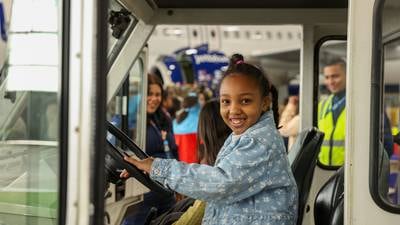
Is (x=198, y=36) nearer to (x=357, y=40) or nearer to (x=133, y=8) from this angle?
(x=133, y=8)

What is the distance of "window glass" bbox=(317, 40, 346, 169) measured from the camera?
11.9 ft

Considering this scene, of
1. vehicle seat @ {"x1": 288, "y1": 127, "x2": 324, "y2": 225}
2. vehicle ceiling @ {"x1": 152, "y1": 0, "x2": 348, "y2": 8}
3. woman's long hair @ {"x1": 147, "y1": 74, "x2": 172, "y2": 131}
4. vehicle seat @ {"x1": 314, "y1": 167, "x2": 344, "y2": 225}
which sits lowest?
vehicle seat @ {"x1": 314, "y1": 167, "x2": 344, "y2": 225}

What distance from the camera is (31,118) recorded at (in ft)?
5.24

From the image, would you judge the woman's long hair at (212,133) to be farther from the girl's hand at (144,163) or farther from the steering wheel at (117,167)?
the girl's hand at (144,163)

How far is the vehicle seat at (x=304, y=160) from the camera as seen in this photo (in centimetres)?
261

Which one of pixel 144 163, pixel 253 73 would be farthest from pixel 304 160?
pixel 144 163

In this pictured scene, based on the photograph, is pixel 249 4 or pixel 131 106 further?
pixel 131 106

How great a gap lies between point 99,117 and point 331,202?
1.33 m

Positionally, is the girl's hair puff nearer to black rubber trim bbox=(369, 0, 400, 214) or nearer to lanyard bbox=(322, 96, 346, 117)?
black rubber trim bbox=(369, 0, 400, 214)

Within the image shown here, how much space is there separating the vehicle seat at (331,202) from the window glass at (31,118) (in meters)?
1.11

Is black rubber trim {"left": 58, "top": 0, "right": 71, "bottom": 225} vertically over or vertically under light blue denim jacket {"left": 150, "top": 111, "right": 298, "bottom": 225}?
over

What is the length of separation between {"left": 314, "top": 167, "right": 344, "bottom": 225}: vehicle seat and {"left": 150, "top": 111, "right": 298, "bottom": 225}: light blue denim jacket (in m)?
0.21

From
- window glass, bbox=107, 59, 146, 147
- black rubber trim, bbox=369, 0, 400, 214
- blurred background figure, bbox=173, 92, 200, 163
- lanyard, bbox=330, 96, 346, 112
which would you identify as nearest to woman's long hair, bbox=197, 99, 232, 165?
window glass, bbox=107, 59, 146, 147

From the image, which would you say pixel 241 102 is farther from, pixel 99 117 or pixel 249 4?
pixel 249 4
